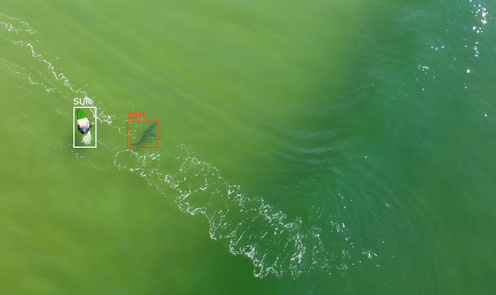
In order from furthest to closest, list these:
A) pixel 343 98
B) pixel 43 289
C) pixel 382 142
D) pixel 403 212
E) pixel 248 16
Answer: pixel 248 16 < pixel 343 98 < pixel 382 142 < pixel 403 212 < pixel 43 289

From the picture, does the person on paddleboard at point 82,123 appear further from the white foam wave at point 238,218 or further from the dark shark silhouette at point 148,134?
the dark shark silhouette at point 148,134

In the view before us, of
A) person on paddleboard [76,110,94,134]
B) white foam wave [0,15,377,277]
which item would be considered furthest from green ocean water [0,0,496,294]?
person on paddleboard [76,110,94,134]

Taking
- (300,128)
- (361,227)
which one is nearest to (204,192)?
(300,128)

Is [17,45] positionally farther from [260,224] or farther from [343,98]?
[343,98]

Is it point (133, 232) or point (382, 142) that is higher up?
point (382, 142)

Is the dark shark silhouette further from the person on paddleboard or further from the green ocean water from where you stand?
the person on paddleboard

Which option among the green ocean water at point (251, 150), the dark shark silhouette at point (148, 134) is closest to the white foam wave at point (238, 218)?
A: the green ocean water at point (251, 150)
